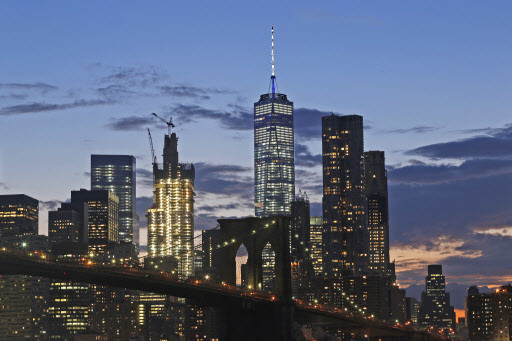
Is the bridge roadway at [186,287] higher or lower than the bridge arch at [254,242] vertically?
lower

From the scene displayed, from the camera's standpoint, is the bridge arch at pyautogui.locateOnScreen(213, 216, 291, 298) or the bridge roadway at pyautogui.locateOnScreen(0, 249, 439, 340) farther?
the bridge arch at pyautogui.locateOnScreen(213, 216, 291, 298)

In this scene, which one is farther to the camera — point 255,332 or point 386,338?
point 386,338

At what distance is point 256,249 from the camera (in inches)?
4011

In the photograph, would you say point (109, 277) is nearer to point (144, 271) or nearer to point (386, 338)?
point (144, 271)

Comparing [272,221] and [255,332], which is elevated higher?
[272,221]

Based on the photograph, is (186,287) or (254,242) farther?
(254,242)

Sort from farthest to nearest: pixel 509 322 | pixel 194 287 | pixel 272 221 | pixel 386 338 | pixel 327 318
→ pixel 509 322 → pixel 386 338 → pixel 327 318 → pixel 272 221 → pixel 194 287

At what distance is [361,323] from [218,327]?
95.7ft

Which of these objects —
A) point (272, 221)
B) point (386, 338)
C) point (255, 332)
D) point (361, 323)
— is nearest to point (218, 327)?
point (255, 332)

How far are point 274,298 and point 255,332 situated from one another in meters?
4.21

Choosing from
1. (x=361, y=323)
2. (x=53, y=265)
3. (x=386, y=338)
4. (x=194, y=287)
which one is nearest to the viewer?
(x=53, y=265)

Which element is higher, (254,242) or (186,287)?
(254,242)

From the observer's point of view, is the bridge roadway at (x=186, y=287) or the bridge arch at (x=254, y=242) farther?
the bridge arch at (x=254, y=242)

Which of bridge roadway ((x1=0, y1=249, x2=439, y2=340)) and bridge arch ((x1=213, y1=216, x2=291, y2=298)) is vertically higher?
bridge arch ((x1=213, y1=216, x2=291, y2=298))
